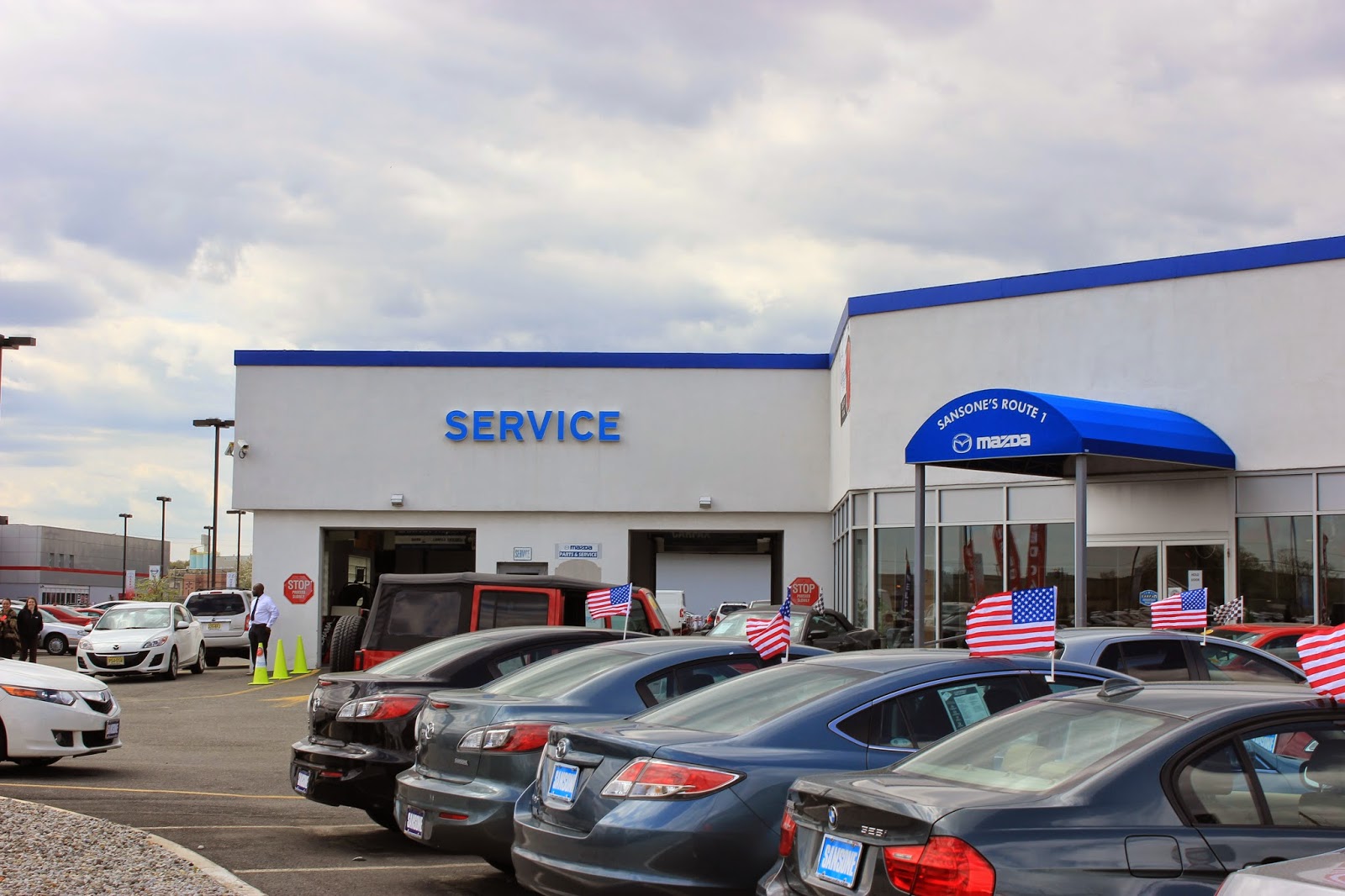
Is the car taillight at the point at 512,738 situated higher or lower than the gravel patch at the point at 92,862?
higher

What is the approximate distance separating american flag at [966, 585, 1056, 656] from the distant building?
2965 inches

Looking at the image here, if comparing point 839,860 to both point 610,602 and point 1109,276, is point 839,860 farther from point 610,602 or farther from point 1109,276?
point 1109,276

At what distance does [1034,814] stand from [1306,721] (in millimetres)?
1176

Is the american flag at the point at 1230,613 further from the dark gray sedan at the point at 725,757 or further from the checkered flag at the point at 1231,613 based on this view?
the dark gray sedan at the point at 725,757

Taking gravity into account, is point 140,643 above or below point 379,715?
below

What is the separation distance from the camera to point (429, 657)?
402 inches

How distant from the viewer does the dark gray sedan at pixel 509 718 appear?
24.3 feet

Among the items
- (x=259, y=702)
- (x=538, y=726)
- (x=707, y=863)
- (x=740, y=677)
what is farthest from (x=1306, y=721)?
(x=259, y=702)

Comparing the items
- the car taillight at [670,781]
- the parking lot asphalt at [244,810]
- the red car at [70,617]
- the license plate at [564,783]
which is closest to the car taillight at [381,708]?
the parking lot asphalt at [244,810]

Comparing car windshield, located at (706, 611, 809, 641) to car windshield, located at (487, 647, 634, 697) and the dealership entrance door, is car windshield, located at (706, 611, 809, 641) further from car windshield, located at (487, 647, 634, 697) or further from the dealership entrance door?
car windshield, located at (487, 647, 634, 697)

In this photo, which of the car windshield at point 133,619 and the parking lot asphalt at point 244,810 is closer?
the parking lot asphalt at point 244,810

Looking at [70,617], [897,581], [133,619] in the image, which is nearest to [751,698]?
[897,581]

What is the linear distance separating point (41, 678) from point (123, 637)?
1533 cm

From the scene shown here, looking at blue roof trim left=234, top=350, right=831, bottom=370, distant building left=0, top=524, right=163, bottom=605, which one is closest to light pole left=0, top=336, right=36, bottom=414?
blue roof trim left=234, top=350, right=831, bottom=370
